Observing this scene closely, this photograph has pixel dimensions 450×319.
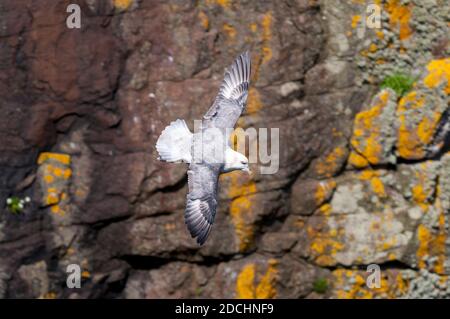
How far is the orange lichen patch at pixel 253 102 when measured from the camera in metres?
10.9

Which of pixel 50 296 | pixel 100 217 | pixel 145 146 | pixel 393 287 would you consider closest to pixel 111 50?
pixel 145 146

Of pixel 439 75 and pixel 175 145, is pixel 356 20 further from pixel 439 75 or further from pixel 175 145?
pixel 175 145

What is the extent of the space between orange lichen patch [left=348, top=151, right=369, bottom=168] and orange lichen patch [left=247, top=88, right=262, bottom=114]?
113cm

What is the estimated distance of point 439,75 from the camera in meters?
11.0

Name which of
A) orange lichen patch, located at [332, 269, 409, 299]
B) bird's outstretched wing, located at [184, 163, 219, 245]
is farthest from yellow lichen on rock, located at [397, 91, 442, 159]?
bird's outstretched wing, located at [184, 163, 219, 245]

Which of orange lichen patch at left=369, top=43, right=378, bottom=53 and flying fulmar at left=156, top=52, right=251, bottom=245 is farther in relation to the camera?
orange lichen patch at left=369, top=43, right=378, bottom=53

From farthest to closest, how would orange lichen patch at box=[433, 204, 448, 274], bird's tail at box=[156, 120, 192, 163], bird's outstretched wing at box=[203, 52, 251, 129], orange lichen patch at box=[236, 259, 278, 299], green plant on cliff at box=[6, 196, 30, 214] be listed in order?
orange lichen patch at box=[433, 204, 448, 274], orange lichen patch at box=[236, 259, 278, 299], green plant on cliff at box=[6, 196, 30, 214], bird's outstretched wing at box=[203, 52, 251, 129], bird's tail at box=[156, 120, 192, 163]

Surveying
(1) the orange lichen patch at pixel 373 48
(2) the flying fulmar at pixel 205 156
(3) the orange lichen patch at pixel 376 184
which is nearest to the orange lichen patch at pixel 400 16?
(1) the orange lichen patch at pixel 373 48

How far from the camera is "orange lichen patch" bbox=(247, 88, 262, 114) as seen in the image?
10.9 metres

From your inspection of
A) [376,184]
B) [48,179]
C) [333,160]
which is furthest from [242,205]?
[48,179]

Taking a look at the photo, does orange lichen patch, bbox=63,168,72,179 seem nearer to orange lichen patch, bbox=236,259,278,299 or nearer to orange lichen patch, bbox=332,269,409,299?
orange lichen patch, bbox=236,259,278,299

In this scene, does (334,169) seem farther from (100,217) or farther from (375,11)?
(100,217)

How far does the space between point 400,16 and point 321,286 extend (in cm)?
295

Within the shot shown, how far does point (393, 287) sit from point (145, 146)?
3001 mm
